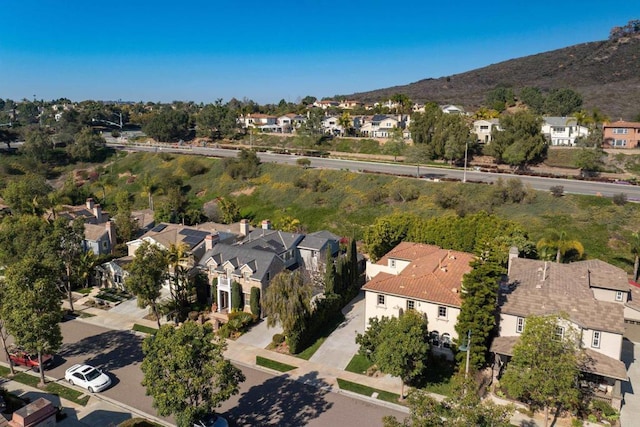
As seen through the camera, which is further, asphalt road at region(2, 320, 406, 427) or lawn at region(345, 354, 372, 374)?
lawn at region(345, 354, 372, 374)

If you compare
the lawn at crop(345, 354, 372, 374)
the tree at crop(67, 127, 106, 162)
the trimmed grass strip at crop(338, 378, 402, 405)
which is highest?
the tree at crop(67, 127, 106, 162)

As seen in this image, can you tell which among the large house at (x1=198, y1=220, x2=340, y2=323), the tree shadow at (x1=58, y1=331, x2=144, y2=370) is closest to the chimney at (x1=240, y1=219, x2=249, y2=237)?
the large house at (x1=198, y1=220, x2=340, y2=323)

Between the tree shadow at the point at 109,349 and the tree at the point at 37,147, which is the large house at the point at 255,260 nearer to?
the tree shadow at the point at 109,349

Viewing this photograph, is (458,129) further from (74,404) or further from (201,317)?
(74,404)

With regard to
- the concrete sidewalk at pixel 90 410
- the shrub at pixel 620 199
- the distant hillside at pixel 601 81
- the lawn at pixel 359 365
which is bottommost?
the concrete sidewalk at pixel 90 410

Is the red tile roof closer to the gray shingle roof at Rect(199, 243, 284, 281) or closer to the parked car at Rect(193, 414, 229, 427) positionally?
the gray shingle roof at Rect(199, 243, 284, 281)

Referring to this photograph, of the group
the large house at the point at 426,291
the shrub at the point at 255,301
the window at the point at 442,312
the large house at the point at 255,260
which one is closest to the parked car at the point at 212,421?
the large house at the point at 426,291
